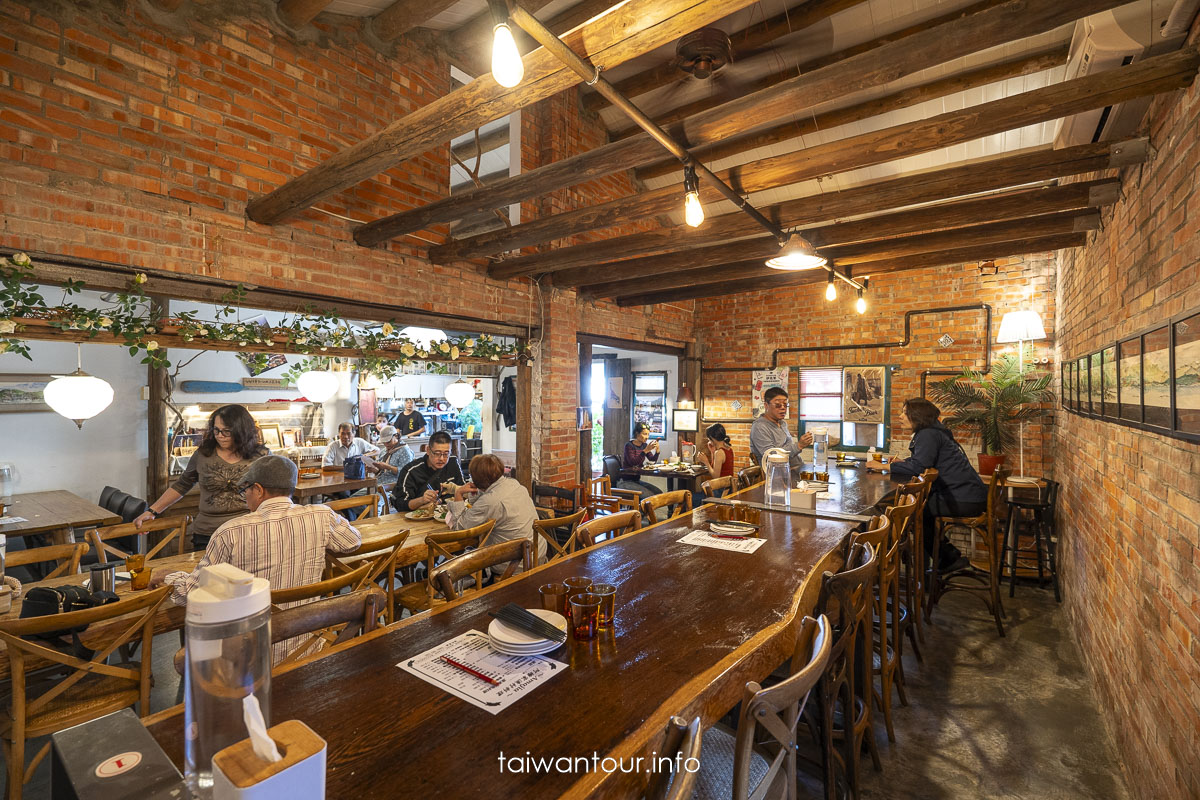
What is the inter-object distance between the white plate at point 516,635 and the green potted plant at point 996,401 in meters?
5.91

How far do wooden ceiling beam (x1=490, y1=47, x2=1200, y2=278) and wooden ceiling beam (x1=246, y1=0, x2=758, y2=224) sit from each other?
1314 millimetres

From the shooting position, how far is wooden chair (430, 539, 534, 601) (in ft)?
6.61

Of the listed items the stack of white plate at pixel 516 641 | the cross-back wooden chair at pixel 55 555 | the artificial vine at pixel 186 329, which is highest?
the artificial vine at pixel 186 329

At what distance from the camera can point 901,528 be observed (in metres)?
2.98

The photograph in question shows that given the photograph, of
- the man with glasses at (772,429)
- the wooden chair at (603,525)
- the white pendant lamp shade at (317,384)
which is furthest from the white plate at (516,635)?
the white pendant lamp shade at (317,384)

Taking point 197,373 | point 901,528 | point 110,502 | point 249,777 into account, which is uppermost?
point 197,373

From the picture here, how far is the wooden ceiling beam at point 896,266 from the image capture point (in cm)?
443

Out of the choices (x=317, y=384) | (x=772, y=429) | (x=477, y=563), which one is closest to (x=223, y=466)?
(x=317, y=384)

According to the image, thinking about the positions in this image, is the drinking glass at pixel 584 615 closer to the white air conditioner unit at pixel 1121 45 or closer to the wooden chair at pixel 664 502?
the wooden chair at pixel 664 502

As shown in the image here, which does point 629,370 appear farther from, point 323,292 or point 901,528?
point 901,528

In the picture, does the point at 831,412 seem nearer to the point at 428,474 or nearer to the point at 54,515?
the point at 428,474

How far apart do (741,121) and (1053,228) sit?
109 inches

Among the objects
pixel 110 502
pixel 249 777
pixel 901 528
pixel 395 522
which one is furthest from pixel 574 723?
pixel 110 502

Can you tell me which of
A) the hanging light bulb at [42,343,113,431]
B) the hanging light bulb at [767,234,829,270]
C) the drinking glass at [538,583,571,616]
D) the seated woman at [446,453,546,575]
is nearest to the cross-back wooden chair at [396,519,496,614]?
the seated woman at [446,453,546,575]
